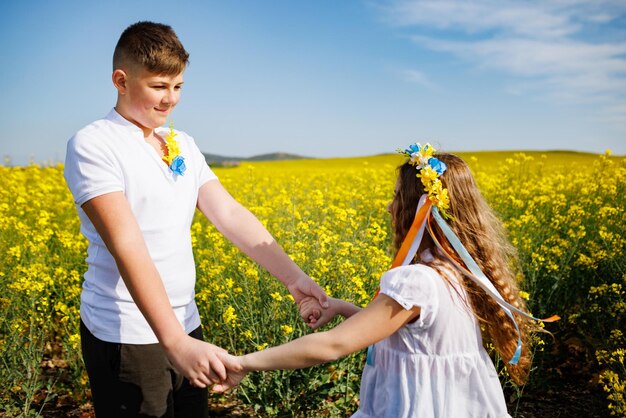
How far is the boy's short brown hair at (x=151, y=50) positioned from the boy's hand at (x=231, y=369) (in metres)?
0.81

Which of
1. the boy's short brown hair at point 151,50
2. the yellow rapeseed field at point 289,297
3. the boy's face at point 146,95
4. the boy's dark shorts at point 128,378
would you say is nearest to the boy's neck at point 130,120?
the boy's face at point 146,95

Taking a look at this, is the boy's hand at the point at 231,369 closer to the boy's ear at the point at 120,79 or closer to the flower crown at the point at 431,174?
the flower crown at the point at 431,174

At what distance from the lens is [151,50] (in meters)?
1.53

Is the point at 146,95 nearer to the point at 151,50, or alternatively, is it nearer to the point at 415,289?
the point at 151,50

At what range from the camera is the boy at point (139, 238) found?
4.75 ft

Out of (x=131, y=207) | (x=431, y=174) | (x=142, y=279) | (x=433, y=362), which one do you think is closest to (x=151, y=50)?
(x=131, y=207)

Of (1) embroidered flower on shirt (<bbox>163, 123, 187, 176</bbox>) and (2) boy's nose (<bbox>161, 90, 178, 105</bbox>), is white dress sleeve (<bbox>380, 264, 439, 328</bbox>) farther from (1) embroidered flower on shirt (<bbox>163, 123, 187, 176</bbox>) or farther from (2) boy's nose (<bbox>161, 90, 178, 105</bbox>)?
(2) boy's nose (<bbox>161, 90, 178, 105</bbox>)

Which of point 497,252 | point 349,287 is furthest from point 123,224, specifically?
point 349,287

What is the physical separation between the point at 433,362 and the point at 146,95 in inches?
42.9

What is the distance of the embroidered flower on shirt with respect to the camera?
162cm

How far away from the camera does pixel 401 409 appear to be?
4.89ft

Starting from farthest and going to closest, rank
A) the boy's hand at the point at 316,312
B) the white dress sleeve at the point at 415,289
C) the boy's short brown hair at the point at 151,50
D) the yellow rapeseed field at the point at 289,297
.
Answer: the yellow rapeseed field at the point at 289,297 < the boy's hand at the point at 316,312 < the boy's short brown hair at the point at 151,50 < the white dress sleeve at the point at 415,289

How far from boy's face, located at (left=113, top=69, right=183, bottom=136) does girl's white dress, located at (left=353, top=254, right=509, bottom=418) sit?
0.79 metres

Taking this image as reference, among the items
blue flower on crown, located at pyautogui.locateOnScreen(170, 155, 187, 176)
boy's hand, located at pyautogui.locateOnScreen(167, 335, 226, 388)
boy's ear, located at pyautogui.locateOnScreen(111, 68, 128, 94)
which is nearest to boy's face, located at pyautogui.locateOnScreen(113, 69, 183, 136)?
boy's ear, located at pyautogui.locateOnScreen(111, 68, 128, 94)
